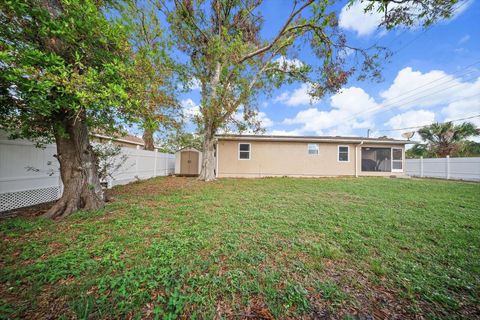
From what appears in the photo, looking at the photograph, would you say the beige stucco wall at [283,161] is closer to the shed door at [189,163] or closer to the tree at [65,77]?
the shed door at [189,163]

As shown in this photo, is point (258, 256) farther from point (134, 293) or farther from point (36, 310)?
point (36, 310)

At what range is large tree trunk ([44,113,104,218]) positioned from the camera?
12.7 ft

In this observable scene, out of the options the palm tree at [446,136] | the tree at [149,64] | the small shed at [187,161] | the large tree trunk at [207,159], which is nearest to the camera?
the tree at [149,64]

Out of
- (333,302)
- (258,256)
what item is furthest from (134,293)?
(333,302)

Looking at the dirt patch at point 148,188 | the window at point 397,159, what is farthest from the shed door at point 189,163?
the window at point 397,159

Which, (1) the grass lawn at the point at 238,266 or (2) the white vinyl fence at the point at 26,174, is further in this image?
(2) the white vinyl fence at the point at 26,174

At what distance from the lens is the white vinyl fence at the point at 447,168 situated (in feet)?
36.3

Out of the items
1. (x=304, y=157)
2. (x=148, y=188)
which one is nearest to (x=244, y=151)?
(x=304, y=157)

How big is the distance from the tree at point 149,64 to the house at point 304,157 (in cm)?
490

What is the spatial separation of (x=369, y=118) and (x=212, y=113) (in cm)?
2472

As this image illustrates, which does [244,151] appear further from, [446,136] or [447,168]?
[446,136]

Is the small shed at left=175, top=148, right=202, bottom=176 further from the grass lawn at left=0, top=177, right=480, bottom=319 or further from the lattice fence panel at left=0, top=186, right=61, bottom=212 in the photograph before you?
the grass lawn at left=0, top=177, right=480, bottom=319

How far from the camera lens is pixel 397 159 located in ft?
41.8

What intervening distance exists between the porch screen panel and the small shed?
12225 mm
